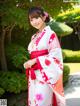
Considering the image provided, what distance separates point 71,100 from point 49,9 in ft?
7.29

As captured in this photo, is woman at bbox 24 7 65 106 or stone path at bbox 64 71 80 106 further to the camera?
stone path at bbox 64 71 80 106

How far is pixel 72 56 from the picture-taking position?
19672 mm

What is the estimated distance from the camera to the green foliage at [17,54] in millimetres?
7953

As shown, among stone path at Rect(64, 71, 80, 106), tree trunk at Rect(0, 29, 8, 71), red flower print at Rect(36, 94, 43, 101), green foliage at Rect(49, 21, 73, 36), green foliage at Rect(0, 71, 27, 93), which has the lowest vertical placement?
stone path at Rect(64, 71, 80, 106)

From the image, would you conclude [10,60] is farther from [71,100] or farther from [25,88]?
[71,100]

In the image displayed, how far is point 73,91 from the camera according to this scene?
31.0 feet

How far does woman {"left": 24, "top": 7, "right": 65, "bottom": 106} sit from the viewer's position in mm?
4520

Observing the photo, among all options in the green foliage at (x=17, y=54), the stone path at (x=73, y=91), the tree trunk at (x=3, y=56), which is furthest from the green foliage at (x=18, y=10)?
the stone path at (x=73, y=91)

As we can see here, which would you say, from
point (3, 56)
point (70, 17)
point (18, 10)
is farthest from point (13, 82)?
point (70, 17)

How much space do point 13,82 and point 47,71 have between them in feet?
11.2

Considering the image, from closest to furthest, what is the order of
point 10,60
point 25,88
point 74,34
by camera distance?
point 25,88
point 10,60
point 74,34

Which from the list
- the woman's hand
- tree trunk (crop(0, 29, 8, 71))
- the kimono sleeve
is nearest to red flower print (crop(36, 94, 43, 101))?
the kimono sleeve

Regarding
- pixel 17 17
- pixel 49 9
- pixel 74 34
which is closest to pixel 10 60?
pixel 49 9

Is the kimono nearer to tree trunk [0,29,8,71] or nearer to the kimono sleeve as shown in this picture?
the kimono sleeve
